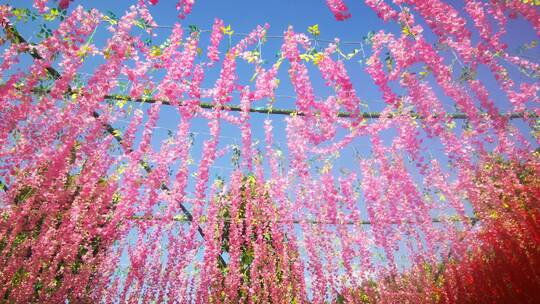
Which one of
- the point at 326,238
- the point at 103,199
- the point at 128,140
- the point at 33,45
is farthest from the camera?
the point at 326,238

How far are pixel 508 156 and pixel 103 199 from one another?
27.9 ft

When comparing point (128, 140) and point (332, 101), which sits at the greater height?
point (332, 101)

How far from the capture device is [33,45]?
18.3 ft

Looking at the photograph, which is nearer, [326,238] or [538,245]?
[538,245]

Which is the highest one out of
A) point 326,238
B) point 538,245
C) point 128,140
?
point 128,140

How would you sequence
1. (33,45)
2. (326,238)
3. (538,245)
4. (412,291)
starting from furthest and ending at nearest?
(412,291) < (326,238) < (33,45) < (538,245)

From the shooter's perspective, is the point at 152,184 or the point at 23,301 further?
the point at 152,184

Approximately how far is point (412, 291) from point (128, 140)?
26.9ft

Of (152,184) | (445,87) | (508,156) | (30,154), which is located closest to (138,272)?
(152,184)

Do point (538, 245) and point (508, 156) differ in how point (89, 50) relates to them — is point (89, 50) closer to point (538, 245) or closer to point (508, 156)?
point (538, 245)

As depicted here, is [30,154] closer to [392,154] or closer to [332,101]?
[332,101]

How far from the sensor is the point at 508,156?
661cm

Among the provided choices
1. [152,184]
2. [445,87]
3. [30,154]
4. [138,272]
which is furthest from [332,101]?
[30,154]

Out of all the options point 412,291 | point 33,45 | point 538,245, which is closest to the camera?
point 538,245
